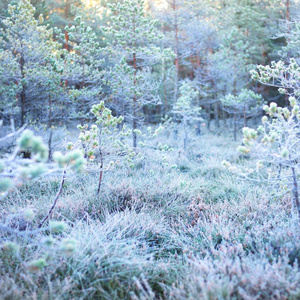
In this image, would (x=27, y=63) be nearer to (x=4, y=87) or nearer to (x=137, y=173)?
(x=4, y=87)

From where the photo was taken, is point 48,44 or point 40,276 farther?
point 48,44

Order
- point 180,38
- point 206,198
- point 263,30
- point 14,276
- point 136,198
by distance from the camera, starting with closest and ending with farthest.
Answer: point 14,276 → point 136,198 → point 206,198 → point 180,38 → point 263,30

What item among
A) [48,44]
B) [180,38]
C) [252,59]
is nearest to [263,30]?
[252,59]

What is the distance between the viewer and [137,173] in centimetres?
659

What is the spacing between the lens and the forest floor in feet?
7.06

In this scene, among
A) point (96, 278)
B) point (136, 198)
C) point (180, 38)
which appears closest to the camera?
point (96, 278)

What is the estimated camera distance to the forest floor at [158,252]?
215 cm

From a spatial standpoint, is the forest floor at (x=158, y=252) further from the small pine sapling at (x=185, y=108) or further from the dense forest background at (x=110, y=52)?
the small pine sapling at (x=185, y=108)

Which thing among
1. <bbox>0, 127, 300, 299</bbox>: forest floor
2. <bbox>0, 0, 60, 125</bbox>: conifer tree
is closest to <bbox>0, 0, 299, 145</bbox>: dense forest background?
<bbox>0, 0, 60, 125</bbox>: conifer tree

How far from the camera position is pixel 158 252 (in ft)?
10.5

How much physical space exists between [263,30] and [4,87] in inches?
641

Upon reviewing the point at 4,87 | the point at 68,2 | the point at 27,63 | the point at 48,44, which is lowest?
the point at 4,87

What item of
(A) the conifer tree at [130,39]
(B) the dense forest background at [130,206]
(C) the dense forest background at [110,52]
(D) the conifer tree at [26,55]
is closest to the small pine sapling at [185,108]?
(B) the dense forest background at [130,206]

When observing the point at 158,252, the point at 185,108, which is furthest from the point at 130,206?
the point at 185,108
